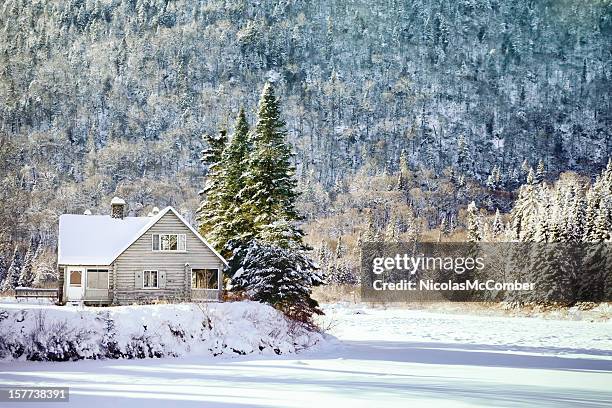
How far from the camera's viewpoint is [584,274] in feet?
232

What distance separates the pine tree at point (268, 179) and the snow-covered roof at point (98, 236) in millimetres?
5691

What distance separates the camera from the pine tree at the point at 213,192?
153 ft

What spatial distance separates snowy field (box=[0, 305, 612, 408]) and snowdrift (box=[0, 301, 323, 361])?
3.45 feet

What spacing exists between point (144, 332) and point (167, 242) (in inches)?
627

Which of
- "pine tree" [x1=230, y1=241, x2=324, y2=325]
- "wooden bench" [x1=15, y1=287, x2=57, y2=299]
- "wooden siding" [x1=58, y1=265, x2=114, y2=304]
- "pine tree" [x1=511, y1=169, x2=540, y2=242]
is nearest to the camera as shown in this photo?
"pine tree" [x1=230, y1=241, x2=324, y2=325]

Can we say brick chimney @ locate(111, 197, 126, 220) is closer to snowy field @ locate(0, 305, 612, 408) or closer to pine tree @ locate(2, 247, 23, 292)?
snowy field @ locate(0, 305, 612, 408)

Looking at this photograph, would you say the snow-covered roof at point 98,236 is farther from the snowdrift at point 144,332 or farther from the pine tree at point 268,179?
the snowdrift at point 144,332

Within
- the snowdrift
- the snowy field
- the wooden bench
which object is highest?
the wooden bench

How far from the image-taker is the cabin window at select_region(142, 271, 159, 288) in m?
46.8

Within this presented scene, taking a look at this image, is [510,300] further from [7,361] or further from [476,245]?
[7,361]

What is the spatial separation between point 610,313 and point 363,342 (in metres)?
34.4

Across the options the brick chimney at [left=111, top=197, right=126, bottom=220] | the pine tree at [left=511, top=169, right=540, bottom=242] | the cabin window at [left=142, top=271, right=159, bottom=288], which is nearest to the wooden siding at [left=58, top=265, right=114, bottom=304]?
the cabin window at [left=142, top=271, right=159, bottom=288]

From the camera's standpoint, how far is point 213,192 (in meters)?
47.0

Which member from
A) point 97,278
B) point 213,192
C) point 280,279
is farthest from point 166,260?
point 280,279
